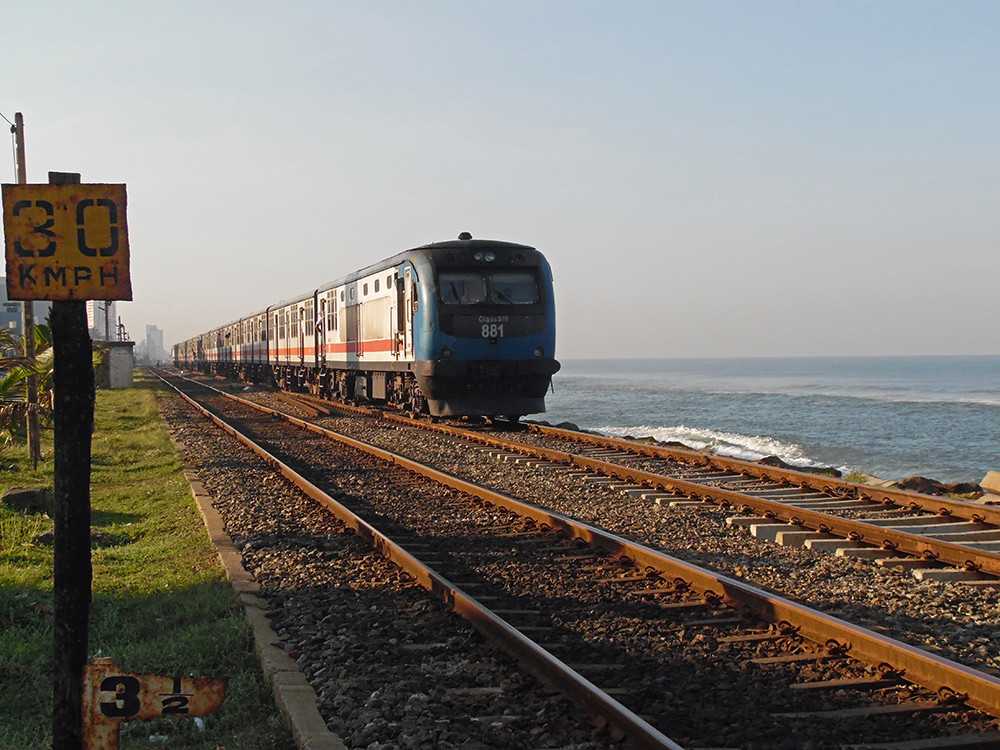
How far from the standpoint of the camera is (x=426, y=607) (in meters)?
6.66

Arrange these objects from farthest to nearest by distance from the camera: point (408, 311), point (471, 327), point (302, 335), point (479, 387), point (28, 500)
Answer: point (302, 335), point (408, 311), point (479, 387), point (471, 327), point (28, 500)

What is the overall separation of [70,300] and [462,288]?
14.8 m

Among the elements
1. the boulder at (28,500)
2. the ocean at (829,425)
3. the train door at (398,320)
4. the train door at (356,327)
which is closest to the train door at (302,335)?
the train door at (356,327)

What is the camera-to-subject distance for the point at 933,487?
14.4m

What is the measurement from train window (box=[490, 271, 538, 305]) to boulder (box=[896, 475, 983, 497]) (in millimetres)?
7418

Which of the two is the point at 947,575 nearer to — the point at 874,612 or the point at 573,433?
the point at 874,612

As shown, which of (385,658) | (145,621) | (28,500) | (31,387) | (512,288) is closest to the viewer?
(385,658)

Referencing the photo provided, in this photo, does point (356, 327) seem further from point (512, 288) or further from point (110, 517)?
point (110, 517)

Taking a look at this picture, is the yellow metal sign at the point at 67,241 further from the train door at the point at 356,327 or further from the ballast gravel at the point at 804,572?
the train door at the point at 356,327

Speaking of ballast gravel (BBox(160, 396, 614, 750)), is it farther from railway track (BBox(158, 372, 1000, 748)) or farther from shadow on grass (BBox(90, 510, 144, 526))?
shadow on grass (BBox(90, 510, 144, 526))

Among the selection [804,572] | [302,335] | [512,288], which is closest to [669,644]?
[804,572]

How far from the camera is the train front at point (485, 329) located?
18.4 metres

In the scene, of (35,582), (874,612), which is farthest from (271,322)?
(874,612)

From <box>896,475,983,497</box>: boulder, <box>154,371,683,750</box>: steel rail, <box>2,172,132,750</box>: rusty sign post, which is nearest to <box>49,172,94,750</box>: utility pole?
<box>2,172,132,750</box>: rusty sign post
